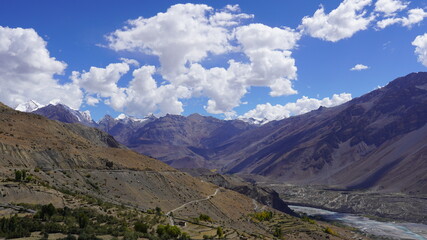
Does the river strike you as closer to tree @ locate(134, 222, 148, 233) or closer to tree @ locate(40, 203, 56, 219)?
tree @ locate(134, 222, 148, 233)

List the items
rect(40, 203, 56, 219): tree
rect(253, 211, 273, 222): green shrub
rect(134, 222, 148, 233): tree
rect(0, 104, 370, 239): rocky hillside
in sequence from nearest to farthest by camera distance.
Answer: rect(40, 203, 56, 219): tree
rect(134, 222, 148, 233): tree
rect(0, 104, 370, 239): rocky hillside
rect(253, 211, 273, 222): green shrub

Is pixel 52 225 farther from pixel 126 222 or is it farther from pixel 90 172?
pixel 90 172

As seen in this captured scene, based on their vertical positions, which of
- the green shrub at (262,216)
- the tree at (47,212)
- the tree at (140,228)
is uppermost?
the tree at (47,212)

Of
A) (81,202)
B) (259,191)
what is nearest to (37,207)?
(81,202)

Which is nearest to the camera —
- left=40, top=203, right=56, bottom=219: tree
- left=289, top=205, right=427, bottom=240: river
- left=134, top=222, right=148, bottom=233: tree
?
left=40, top=203, right=56, bottom=219: tree

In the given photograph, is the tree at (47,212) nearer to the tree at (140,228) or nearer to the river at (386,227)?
the tree at (140,228)

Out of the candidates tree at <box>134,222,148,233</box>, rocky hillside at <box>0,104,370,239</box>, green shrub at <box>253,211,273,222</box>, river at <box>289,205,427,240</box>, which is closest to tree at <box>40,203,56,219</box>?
rocky hillside at <box>0,104,370,239</box>

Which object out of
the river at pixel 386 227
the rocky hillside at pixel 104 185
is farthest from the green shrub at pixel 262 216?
the river at pixel 386 227

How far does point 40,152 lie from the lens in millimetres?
75938

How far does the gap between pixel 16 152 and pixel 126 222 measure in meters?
35.4

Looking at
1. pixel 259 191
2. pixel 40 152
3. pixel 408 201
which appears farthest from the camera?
pixel 408 201

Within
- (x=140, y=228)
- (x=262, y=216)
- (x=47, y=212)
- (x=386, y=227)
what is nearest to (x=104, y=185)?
(x=140, y=228)

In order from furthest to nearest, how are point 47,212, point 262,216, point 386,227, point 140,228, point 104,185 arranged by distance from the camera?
point 386,227
point 262,216
point 104,185
point 140,228
point 47,212

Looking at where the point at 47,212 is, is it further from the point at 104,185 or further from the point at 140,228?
the point at 104,185
